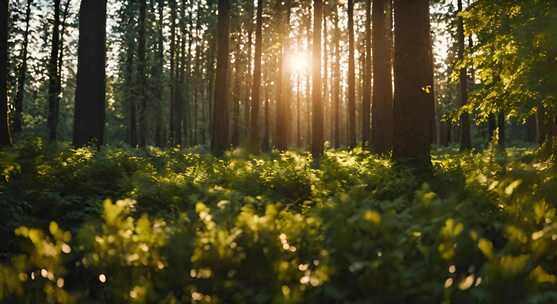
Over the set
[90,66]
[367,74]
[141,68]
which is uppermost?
[141,68]

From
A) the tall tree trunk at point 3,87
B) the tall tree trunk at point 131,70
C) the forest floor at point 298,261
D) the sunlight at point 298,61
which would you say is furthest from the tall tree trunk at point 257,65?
the sunlight at point 298,61

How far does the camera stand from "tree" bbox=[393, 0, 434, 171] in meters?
9.75

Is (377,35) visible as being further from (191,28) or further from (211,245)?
(191,28)

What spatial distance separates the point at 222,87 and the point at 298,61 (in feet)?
96.2

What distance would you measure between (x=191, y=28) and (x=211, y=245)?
3970 cm

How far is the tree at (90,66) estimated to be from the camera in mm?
13820

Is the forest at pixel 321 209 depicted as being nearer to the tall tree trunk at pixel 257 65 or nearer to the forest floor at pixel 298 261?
the forest floor at pixel 298 261

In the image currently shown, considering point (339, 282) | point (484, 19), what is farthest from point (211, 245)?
point (484, 19)

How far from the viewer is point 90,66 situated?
13.9 meters

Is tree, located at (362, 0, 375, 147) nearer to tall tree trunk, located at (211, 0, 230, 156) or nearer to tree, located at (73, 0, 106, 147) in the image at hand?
tall tree trunk, located at (211, 0, 230, 156)

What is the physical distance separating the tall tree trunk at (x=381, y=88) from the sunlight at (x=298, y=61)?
25.1 meters

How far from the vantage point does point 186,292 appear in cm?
324

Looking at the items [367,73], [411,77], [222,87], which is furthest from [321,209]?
[367,73]

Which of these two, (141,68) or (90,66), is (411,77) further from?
(141,68)
